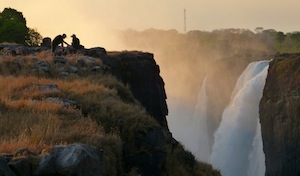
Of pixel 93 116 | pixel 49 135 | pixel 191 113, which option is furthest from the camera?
pixel 191 113

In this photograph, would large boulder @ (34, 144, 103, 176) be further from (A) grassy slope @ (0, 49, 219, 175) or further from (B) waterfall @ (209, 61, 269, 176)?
(B) waterfall @ (209, 61, 269, 176)

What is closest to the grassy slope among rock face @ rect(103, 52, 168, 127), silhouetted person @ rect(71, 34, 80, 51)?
silhouetted person @ rect(71, 34, 80, 51)

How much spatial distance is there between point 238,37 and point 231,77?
10117 cm

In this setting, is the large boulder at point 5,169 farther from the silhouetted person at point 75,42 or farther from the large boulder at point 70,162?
the silhouetted person at point 75,42

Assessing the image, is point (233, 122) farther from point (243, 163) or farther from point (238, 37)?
point (238, 37)

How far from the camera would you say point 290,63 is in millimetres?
55875

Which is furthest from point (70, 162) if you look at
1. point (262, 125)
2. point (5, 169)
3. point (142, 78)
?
point (262, 125)

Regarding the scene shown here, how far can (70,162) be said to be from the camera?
749 centimetres

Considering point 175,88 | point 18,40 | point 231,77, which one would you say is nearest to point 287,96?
point 18,40

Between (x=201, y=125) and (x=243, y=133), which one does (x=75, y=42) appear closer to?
(x=243, y=133)

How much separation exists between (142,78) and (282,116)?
91.4ft

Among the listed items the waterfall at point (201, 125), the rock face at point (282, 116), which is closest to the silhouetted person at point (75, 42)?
the rock face at point (282, 116)

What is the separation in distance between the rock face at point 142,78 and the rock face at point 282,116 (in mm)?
23675

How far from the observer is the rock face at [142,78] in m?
30.2
